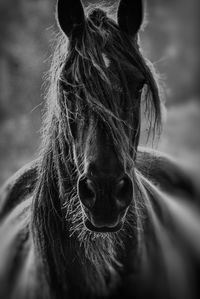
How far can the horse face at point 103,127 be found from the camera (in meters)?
0.57

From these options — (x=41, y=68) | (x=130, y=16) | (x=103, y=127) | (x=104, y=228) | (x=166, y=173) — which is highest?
(x=41, y=68)

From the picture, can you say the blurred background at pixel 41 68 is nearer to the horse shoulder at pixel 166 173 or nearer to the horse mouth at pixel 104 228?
the horse shoulder at pixel 166 173

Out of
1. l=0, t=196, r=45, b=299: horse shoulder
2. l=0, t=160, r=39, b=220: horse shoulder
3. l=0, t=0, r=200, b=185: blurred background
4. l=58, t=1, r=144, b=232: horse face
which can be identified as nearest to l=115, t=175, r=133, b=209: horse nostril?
l=58, t=1, r=144, b=232: horse face

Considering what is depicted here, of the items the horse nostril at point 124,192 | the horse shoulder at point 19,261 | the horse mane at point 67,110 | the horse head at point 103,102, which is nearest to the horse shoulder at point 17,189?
the horse shoulder at point 19,261

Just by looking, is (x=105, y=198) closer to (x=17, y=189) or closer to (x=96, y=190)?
(x=96, y=190)

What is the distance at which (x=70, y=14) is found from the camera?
731mm

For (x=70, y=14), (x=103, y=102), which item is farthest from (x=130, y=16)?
(x=103, y=102)

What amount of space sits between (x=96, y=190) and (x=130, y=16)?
0.43 metres

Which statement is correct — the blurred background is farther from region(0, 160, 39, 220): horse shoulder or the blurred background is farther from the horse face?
the horse face

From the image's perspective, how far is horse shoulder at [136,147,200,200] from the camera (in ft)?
3.49

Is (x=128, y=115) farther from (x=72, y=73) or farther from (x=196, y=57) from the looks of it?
(x=196, y=57)

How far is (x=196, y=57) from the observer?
198 cm

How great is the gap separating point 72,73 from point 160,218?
0.48 meters

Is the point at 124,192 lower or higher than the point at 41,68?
lower
